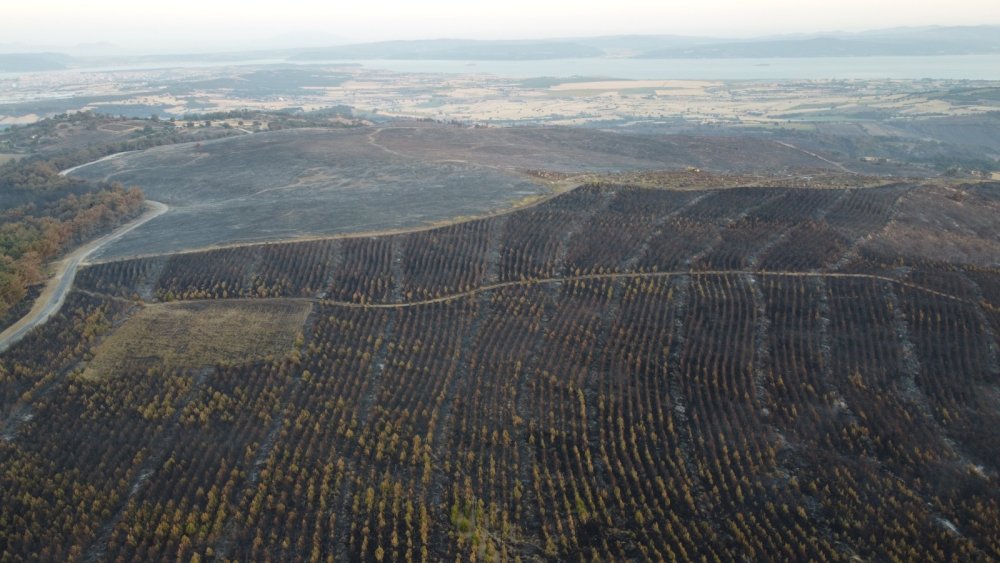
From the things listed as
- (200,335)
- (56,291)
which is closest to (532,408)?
(200,335)

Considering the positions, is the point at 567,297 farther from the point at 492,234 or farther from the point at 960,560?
the point at 960,560

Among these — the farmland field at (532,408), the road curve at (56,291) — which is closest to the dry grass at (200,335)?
the farmland field at (532,408)

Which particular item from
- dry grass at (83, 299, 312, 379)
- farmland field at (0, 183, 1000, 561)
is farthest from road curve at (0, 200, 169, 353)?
dry grass at (83, 299, 312, 379)

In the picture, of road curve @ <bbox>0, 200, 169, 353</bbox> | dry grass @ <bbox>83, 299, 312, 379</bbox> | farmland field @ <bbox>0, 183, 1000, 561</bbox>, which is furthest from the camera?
road curve @ <bbox>0, 200, 169, 353</bbox>

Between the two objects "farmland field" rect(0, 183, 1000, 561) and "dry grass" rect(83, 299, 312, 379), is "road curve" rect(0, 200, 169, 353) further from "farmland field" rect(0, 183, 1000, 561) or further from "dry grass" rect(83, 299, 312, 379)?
"dry grass" rect(83, 299, 312, 379)

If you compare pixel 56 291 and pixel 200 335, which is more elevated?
pixel 56 291

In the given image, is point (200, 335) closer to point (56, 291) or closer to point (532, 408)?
point (56, 291)
